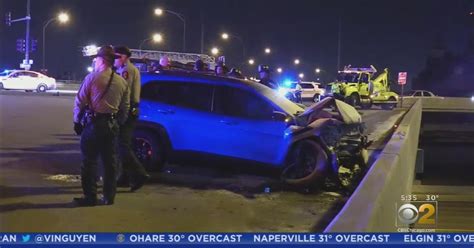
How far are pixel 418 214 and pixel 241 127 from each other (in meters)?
3.76

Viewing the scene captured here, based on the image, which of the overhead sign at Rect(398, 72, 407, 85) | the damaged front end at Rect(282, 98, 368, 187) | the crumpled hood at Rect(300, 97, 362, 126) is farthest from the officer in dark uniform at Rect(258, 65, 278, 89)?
the overhead sign at Rect(398, 72, 407, 85)

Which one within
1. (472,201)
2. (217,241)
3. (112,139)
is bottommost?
(472,201)

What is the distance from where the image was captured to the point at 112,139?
6.83 m

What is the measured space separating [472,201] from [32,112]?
1525 centimetres

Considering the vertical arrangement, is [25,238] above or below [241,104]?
below

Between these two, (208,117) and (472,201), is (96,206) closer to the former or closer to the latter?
(208,117)

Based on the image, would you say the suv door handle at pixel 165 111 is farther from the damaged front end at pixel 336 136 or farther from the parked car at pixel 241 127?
the damaged front end at pixel 336 136

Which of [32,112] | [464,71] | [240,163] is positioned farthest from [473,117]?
[464,71]

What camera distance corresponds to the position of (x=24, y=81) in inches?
1684

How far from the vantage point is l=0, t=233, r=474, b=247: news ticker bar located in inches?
189

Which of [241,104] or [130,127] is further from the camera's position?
[241,104]

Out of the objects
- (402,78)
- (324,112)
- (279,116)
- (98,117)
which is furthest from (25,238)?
(402,78)

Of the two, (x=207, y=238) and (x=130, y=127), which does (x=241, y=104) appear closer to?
(x=130, y=127)

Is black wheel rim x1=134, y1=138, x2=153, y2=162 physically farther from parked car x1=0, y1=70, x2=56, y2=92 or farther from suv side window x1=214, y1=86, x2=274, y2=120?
parked car x1=0, y1=70, x2=56, y2=92
